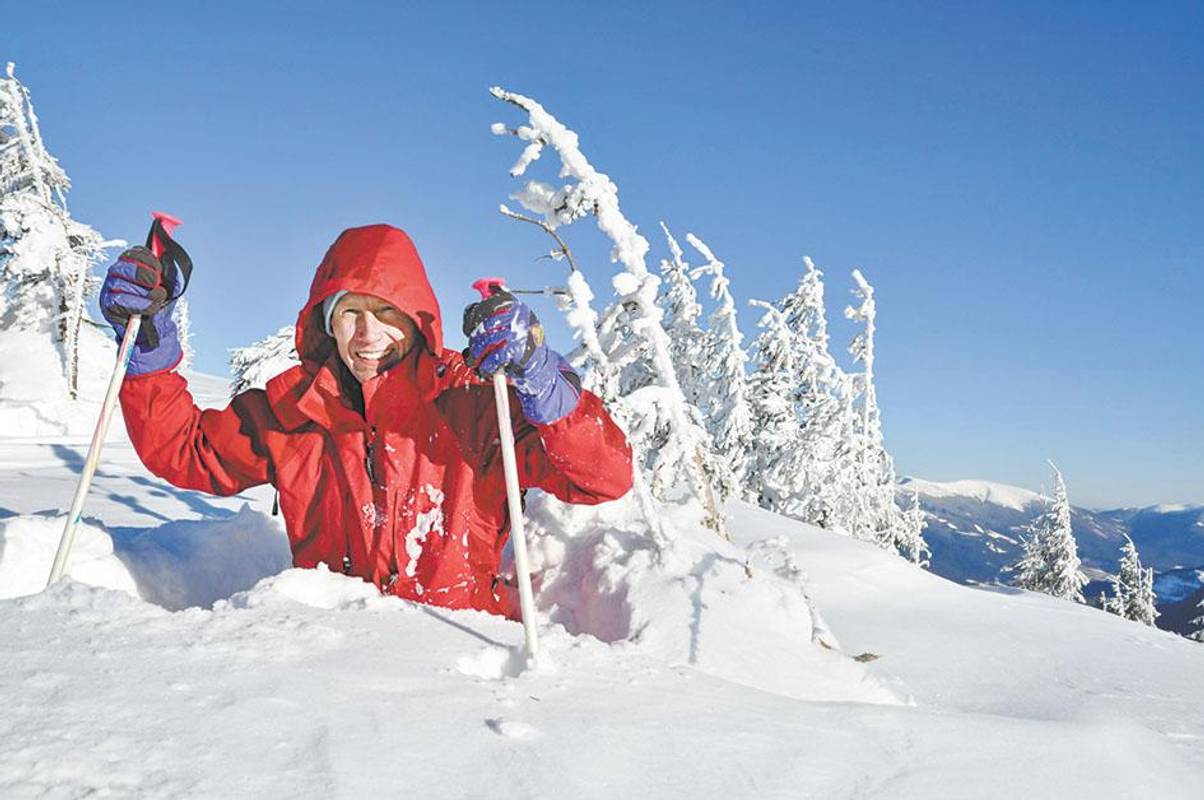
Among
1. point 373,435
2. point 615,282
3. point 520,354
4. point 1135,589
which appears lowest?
point 1135,589

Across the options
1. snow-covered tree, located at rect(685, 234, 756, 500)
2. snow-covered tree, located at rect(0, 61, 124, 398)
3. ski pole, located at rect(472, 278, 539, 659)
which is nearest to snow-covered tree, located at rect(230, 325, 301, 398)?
snow-covered tree, located at rect(0, 61, 124, 398)

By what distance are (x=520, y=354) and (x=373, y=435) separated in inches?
45.7

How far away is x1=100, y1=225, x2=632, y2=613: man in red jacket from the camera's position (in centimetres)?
317

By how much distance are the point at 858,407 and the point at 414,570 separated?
18092mm

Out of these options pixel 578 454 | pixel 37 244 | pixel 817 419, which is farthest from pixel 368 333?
pixel 37 244

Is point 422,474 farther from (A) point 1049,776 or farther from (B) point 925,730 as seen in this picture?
(A) point 1049,776

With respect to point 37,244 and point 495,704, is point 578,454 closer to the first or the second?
point 495,704

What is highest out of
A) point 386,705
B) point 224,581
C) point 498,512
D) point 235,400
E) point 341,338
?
point 341,338

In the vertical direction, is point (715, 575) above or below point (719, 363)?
below

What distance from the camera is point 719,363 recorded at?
57.5 feet

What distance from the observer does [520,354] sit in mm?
2459

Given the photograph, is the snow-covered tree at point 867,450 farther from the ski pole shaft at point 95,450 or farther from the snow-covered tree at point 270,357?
the ski pole shaft at point 95,450

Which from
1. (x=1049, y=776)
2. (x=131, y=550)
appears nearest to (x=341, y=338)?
(x=131, y=550)

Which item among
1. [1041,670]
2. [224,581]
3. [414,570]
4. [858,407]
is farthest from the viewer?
[858,407]
